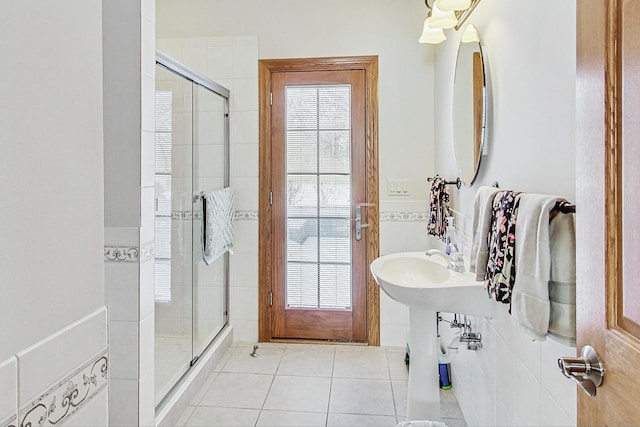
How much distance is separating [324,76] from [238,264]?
1.55 meters

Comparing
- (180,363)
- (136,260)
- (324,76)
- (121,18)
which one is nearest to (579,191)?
(136,260)

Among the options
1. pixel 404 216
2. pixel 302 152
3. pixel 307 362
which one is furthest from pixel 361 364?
pixel 302 152

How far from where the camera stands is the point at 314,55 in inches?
119

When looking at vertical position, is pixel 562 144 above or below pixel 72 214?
above

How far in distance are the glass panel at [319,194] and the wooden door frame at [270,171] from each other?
0.15 meters

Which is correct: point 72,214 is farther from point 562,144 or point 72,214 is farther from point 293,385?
point 293,385

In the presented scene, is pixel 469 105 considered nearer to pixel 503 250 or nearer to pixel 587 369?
pixel 503 250

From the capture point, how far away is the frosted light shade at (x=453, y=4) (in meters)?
1.90

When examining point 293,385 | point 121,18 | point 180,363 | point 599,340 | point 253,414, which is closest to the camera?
point 599,340

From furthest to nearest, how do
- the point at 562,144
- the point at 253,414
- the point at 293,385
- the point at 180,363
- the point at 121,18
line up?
the point at 293,385, the point at 180,363, the point at 253,414, the point at 121,18, the point at 562,144

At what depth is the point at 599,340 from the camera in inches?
28.4

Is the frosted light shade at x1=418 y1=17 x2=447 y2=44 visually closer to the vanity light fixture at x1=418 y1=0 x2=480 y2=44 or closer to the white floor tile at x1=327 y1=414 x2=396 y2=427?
the vanity light fixture at x1=418 y1=0 x2=480 y2=44

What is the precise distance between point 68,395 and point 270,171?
261cm

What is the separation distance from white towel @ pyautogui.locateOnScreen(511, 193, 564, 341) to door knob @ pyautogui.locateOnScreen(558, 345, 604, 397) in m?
0.25
